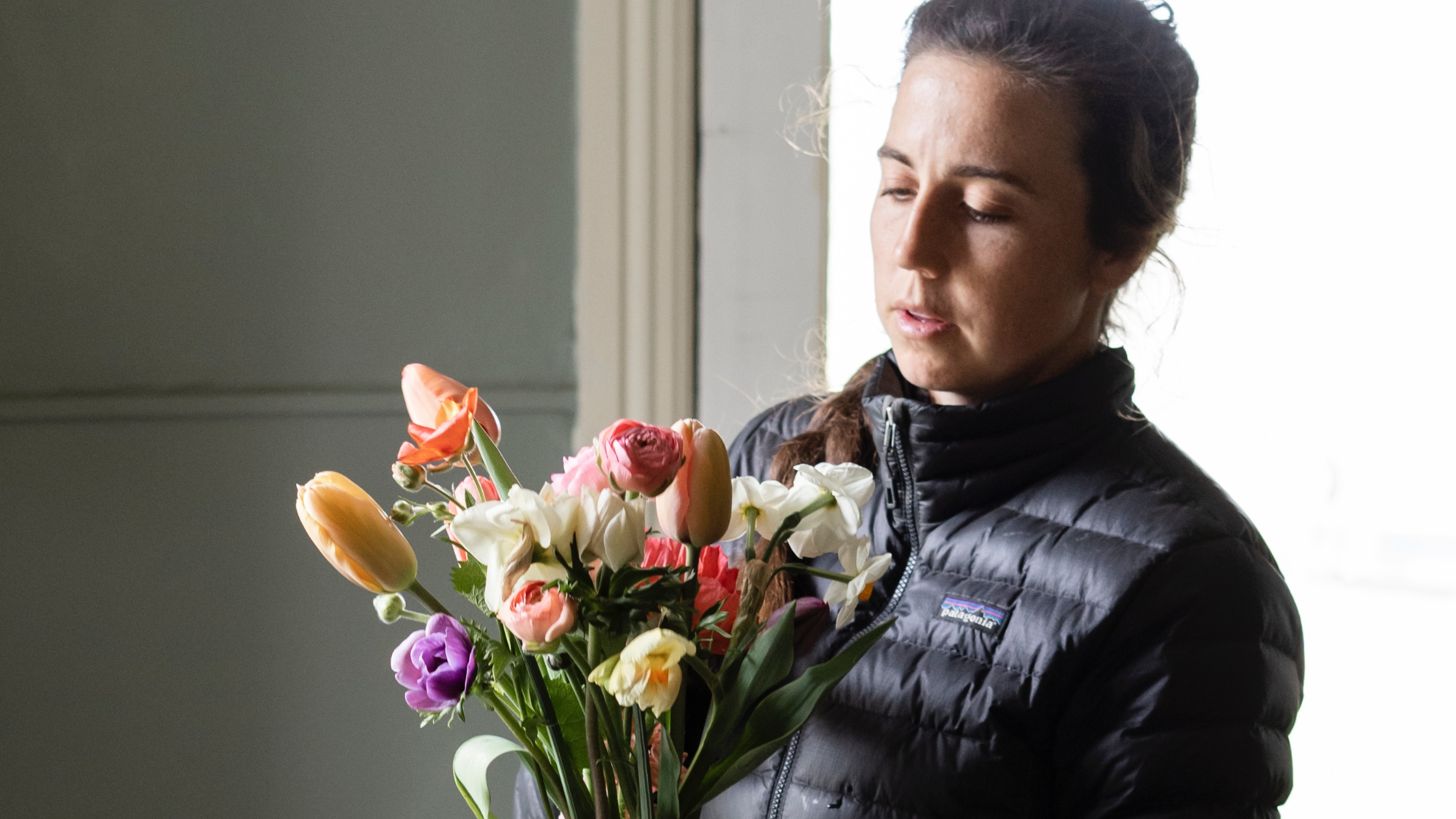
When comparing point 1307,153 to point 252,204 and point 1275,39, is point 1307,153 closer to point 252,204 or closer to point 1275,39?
point 1275,39

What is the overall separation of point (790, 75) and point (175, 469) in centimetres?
83

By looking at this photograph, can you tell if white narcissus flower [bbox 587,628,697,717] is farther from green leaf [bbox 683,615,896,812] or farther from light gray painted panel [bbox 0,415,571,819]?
light gray painted panel [bbox 0,415,571,819]

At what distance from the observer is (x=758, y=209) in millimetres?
1289

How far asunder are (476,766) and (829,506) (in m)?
0.25

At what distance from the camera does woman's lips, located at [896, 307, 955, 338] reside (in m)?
0.76

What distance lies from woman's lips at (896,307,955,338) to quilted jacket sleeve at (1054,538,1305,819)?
22cm

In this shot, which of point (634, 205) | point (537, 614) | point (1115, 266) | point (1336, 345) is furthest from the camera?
point (634, 205)

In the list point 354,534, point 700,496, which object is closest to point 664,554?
point 700,496

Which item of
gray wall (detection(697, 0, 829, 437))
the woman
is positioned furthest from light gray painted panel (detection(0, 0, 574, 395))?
the woman

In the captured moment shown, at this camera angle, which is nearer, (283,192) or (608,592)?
(608,592)

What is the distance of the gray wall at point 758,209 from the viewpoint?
4.17 ft

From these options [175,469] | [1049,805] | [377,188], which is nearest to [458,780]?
[1049,805]

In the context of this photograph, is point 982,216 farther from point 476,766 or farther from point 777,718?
point 476,766

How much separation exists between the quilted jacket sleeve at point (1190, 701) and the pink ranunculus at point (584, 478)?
0.36 meters
